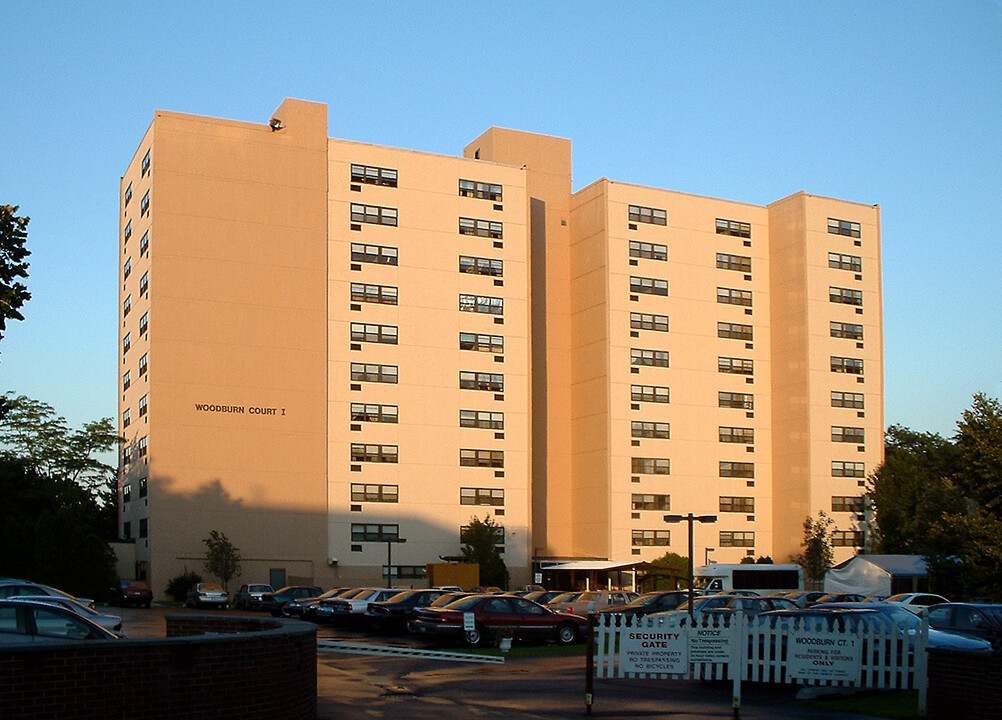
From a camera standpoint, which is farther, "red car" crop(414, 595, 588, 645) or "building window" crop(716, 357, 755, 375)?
"building window" crop(716, 357, 755, 375)

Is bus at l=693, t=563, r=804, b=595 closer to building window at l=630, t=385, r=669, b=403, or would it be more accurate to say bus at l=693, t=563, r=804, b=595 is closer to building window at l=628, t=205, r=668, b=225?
building window at l=630, t=385, r=669, b=403

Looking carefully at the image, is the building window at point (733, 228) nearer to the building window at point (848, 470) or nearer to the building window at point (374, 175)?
the building window at point (848, 470)

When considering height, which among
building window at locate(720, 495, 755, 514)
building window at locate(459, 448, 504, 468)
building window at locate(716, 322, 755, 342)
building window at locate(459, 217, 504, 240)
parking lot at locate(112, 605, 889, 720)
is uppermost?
building window at locate(459, 217, 504, 240)

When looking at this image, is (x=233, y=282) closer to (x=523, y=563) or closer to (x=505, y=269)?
(x=505, y=269)

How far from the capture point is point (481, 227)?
251 feet

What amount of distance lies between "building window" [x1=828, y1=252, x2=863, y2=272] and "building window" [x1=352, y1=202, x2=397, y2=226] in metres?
32.5

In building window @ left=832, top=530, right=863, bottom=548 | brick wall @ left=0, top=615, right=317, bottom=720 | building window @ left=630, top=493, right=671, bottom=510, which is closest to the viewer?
brick wall @ left=0, top=615, right=317, bottom=720

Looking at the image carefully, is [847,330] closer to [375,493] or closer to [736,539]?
[736,539]

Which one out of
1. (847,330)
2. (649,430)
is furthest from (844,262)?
(649,430)

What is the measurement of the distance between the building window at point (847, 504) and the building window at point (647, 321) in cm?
1750

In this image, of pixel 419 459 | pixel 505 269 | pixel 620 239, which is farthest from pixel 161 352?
pixel 620 239


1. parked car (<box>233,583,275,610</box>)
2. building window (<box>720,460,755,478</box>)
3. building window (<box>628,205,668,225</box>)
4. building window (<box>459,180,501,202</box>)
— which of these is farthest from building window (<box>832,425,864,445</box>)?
parked car (<box>233,583,275,610</box>)

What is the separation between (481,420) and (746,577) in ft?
65.3

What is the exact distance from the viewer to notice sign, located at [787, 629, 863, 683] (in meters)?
20.5
